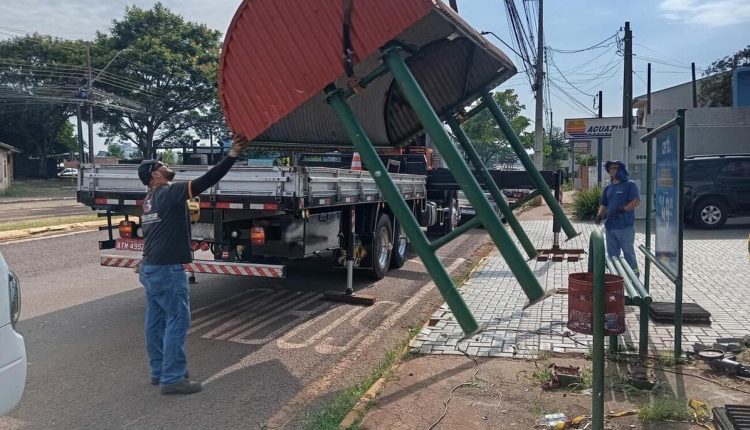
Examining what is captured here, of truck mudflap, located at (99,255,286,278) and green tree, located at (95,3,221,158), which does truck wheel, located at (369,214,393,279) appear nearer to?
truck mudflap, located at (99,255,286,278)

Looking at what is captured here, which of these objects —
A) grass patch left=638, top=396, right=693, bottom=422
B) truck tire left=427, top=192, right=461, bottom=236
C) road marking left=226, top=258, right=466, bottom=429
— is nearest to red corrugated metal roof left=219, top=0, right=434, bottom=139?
road marking left=226, top=258, right=466, bottom=429

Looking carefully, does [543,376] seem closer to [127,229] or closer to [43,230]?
[127,229]

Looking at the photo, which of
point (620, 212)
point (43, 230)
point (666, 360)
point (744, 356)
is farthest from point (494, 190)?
point (43, 230)

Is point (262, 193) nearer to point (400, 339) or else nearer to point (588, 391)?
point (400, 339)

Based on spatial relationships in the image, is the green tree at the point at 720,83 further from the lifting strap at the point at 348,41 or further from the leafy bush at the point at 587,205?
the lifting strap at the point at 348,41

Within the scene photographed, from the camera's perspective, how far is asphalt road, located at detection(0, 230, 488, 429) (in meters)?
4.55

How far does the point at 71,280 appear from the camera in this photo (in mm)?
9273

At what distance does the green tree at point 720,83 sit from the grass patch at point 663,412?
124 ft

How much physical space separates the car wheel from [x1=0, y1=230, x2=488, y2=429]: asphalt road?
30.4ft

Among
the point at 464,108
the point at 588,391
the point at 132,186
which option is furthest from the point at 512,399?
the point at 132,186

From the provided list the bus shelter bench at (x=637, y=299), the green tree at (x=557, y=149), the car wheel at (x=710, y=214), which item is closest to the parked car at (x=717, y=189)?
the car wheel at (x=710, y=214)

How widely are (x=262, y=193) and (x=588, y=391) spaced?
Answer: 381 cm

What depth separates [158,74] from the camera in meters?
40.5

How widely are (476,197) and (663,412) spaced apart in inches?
76.5
